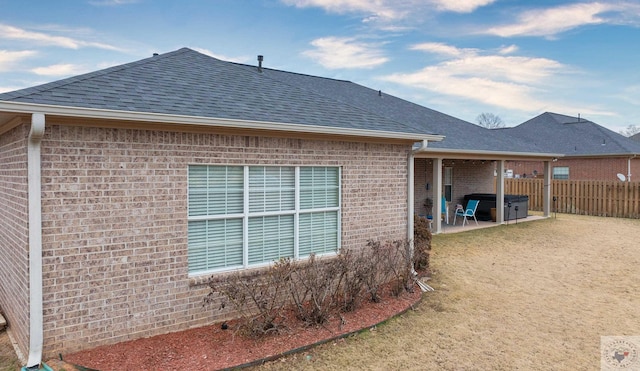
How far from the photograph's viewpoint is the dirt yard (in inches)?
196

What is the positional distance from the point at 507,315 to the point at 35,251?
6.78m

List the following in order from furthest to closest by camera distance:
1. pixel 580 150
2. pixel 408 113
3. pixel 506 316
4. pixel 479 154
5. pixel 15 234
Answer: pixel 580 150 → pixel 408 113 → pixel 479 154 → pixel 506 316 → pixel 15 234

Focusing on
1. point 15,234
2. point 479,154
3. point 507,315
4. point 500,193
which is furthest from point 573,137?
point 15,234

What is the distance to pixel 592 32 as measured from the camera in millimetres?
19453

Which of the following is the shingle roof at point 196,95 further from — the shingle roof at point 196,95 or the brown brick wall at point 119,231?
the brown brick wall at point 119,231

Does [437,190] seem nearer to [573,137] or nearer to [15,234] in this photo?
[15,234]

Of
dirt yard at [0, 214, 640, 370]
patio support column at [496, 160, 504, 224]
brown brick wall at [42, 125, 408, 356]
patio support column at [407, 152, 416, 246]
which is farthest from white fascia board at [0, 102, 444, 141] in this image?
patio support column at [496, 160, 504, 224]

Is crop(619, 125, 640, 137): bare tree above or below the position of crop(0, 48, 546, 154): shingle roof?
above

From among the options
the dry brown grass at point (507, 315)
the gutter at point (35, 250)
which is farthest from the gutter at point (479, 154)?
the gutter at point (35, 250)

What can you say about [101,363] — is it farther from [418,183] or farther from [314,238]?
[418,183]

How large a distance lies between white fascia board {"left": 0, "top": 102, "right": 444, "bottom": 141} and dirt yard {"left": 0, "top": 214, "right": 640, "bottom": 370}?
3018mm

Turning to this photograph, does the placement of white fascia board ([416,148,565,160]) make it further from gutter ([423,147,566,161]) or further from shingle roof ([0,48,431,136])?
shingle roof ([0,48,431,136])

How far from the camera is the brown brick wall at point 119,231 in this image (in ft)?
15.4

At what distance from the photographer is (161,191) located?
533 cm
